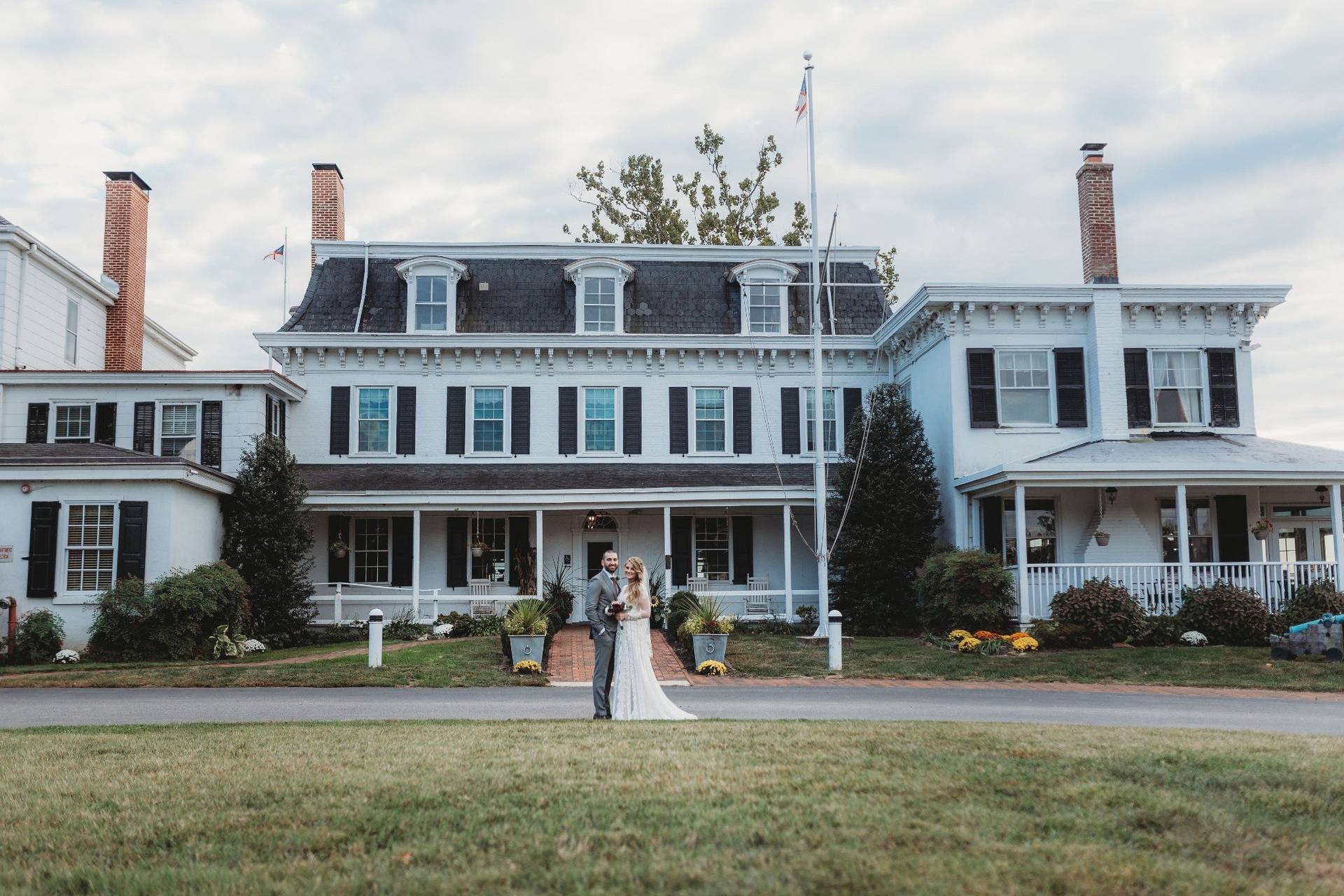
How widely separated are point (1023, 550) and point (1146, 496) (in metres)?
4.03

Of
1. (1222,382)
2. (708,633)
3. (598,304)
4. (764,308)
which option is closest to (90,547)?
(708,633)

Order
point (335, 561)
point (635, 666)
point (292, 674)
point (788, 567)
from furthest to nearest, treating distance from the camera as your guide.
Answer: point (335, 561) < point (788, 567) < point (292, 674) < point (635, 666)

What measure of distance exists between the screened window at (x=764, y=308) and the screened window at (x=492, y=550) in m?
7.63

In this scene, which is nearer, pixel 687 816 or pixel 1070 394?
pixel 687 816

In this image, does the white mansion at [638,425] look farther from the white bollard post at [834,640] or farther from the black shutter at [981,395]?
the white bollard post at [834,640]

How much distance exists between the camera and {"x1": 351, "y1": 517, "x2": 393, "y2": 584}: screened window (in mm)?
24234

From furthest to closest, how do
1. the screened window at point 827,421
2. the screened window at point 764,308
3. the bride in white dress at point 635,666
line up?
the screened window at point 764,308 → the screened window at point 827,421 → the bride in white dress at point 635,666

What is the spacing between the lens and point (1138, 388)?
2275 centimetres

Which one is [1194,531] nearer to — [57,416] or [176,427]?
[176,427]

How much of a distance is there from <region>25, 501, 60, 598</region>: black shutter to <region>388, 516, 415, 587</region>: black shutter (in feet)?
23.3

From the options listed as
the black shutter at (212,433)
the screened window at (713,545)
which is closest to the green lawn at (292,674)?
the black shutter at (212,433)

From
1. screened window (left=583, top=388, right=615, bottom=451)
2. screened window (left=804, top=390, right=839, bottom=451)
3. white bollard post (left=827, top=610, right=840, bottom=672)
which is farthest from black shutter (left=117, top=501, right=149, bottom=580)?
screened window (left=804, top=390, right=839, bottom=451)

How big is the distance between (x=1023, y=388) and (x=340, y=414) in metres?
15.0

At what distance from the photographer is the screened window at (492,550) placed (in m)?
24.5
